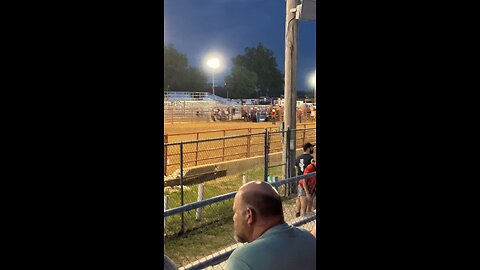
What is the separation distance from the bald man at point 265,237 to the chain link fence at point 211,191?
492 millimetres

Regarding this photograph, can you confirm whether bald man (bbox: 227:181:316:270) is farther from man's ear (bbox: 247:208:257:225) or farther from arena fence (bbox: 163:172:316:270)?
arena fence (bbox: 163:172:316:270)

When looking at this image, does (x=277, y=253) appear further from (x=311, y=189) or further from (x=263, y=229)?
(x=311, y=189)

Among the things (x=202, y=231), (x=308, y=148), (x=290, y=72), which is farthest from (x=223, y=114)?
(x=202, y=231)

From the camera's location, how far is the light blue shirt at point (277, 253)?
1.39m

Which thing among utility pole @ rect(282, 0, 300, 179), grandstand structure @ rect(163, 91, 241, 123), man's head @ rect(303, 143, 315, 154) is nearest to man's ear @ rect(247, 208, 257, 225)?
man's head @ rect(303, 143, 315, 154)

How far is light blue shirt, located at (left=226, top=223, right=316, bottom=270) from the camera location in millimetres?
1395

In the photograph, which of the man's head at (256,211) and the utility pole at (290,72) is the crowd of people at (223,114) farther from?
the man's head at (256,211)

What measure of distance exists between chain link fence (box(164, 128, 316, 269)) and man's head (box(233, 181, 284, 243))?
1.54 ft
